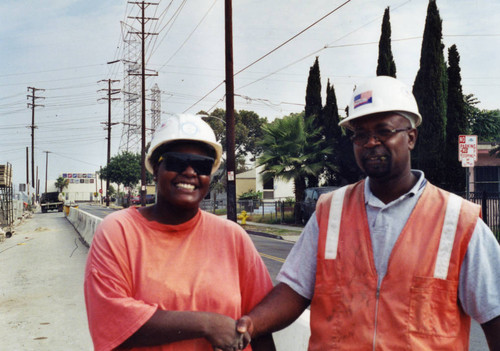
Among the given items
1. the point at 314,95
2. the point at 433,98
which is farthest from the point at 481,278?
the point at 314,95

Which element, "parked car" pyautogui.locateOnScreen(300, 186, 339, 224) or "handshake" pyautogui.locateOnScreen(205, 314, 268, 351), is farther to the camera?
"parked car" pyautogui.locateOnScreen(300, 186, 339, 224)

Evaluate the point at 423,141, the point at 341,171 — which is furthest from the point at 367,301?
the point at 341,171

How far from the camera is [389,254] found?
2.16 m

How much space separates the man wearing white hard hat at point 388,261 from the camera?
205 centimetres

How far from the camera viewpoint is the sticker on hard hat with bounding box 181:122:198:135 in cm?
249

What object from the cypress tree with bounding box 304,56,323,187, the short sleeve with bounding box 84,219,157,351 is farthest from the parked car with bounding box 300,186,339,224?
the short sleeve with bounding box 84,219,157,351

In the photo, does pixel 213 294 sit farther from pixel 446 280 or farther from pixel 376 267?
pixel 446 280

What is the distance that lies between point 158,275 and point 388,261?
36.3 inches

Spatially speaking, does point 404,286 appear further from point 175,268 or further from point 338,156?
point 338,156

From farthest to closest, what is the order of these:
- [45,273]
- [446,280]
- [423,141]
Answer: [423,141] < [45,273] < [446,280]

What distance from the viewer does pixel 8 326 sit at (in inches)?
282

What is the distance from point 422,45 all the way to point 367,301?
2381 cm

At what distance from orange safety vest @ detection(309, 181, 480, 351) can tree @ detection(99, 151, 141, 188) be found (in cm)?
7027

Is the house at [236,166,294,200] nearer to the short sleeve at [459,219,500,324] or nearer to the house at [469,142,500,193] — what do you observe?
the house at [469,142,500,193]
